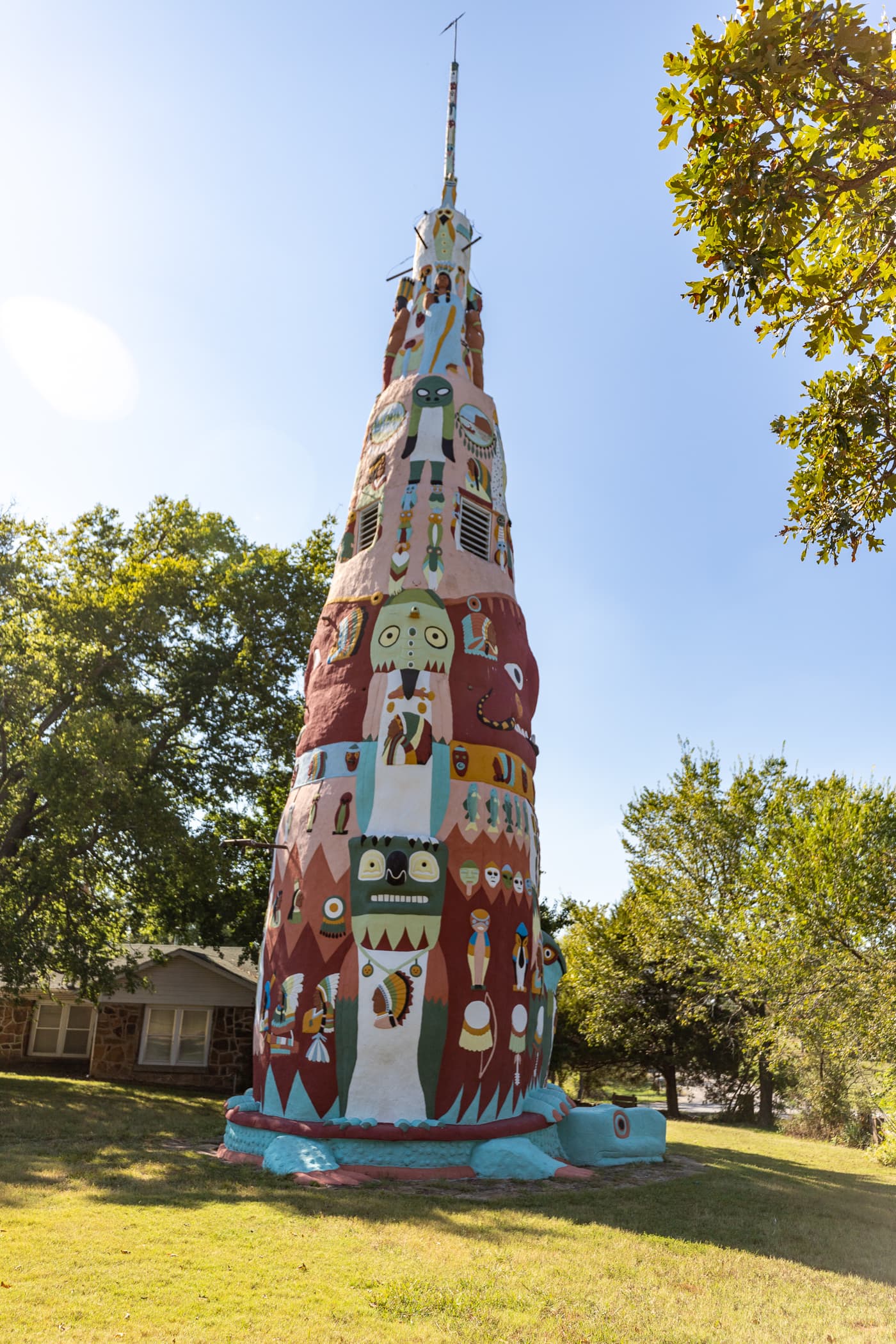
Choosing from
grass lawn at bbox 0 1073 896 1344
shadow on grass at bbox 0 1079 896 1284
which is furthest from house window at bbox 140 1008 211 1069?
grass lawn at bbox 0 1073 896 1344

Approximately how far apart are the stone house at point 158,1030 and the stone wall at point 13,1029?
0.02 meters

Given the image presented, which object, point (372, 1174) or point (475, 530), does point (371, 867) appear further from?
point (475, 530)

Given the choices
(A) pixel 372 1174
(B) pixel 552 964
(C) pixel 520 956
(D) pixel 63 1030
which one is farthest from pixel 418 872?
(D) pixel 63 1030

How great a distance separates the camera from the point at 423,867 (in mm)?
13391

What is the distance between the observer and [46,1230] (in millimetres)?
7984

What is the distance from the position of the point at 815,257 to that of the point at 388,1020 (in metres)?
10.7

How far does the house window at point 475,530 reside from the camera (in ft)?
54.2

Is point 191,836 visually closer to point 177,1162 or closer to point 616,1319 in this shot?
point 177,1162

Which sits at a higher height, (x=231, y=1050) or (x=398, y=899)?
(x=398, y=899)

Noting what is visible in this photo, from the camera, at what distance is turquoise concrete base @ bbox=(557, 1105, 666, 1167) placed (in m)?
14.4

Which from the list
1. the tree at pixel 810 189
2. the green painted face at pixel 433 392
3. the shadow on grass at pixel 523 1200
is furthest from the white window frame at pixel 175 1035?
the tree at pixel 810 189

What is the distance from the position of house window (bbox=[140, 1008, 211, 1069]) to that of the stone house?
18 mm

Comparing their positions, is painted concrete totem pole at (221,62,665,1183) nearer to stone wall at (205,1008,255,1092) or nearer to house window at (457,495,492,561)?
house window at (457,495,492,561)

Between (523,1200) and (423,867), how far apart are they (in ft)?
14.8
